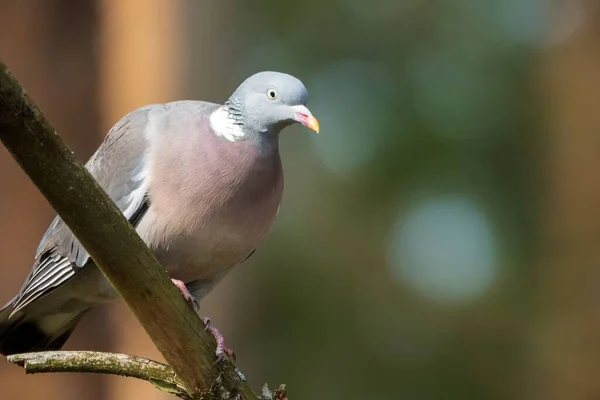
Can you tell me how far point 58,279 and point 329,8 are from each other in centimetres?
228

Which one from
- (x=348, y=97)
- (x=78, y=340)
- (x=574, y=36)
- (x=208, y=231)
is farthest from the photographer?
(x=348, y=97)

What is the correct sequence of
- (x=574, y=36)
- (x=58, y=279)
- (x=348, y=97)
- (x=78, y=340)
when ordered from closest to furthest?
(x=58, y=279), (x=78, y=340), (x=574, y=36), (x=348, y=97)

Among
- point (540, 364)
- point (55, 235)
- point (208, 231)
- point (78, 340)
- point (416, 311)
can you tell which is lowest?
point (540, 364)

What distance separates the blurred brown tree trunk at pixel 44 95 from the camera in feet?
7.41

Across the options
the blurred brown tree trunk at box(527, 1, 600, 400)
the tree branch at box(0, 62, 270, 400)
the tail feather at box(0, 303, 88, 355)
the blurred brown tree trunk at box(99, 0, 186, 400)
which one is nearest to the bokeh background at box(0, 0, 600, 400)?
the blurred brown tree trunk at box(527, 1, 600, 400)

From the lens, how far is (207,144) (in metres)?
1.21

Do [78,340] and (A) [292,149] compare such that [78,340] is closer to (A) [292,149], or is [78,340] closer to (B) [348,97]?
(A) [292,149]

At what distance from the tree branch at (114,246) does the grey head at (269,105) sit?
13.4 inches

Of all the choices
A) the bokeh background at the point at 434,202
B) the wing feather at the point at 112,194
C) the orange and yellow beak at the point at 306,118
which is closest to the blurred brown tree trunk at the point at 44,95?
the bokeh background at the point at 434,202

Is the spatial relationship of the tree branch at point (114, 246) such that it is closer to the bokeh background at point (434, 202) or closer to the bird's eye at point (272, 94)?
the bird's eye at point (272, 94)

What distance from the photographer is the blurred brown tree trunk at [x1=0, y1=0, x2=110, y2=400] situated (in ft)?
7.41

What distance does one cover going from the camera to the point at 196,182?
3.91 feet

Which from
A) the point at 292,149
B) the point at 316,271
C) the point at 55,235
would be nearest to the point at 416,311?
the point at 316,271

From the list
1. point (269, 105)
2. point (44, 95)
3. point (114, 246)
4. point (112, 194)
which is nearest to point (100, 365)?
point (114, 246)
